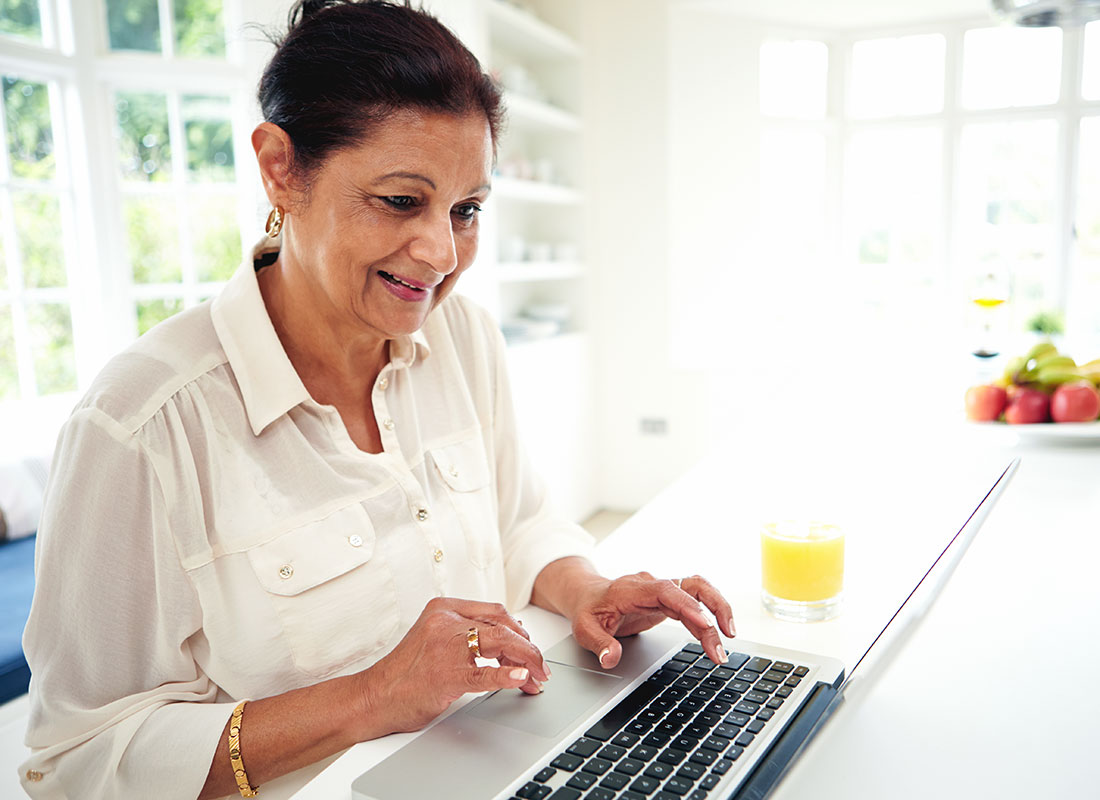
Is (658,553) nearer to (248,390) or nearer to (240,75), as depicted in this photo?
(248,390)

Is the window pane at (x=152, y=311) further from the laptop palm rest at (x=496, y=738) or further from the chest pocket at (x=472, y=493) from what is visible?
the laptop palm rest at (x=496, y=738)

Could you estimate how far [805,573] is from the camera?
1.06 metres

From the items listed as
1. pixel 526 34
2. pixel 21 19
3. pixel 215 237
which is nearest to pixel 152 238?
pixel 215 237

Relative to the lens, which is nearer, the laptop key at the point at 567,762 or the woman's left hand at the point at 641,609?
the laptop key at the point at 567,762

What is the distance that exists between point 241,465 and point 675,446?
13.5 ft

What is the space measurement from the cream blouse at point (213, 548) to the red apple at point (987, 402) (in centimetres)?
118

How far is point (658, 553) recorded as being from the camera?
4.31 ft

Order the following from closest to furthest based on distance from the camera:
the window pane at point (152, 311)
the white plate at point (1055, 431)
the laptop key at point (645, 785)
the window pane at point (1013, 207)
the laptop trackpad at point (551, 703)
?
the laptop key at point (645, 785) → the laptop trackpad at point (551, 703) → the white plate at point (1055, 431) → the window pane at point (152, 311) → the window pane at point (1013, 207)

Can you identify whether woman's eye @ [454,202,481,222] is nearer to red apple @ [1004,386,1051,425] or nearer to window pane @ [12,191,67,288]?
red apple @ [1004,386,1051,425]

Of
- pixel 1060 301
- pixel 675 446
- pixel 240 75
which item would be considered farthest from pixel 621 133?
pixel 1060 301

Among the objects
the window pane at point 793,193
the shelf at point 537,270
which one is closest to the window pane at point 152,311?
the shelf at point 537,270

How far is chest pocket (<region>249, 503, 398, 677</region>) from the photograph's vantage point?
3.47ft

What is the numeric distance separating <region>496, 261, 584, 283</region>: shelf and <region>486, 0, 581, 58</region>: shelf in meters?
1.09

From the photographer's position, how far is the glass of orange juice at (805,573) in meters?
1.06
